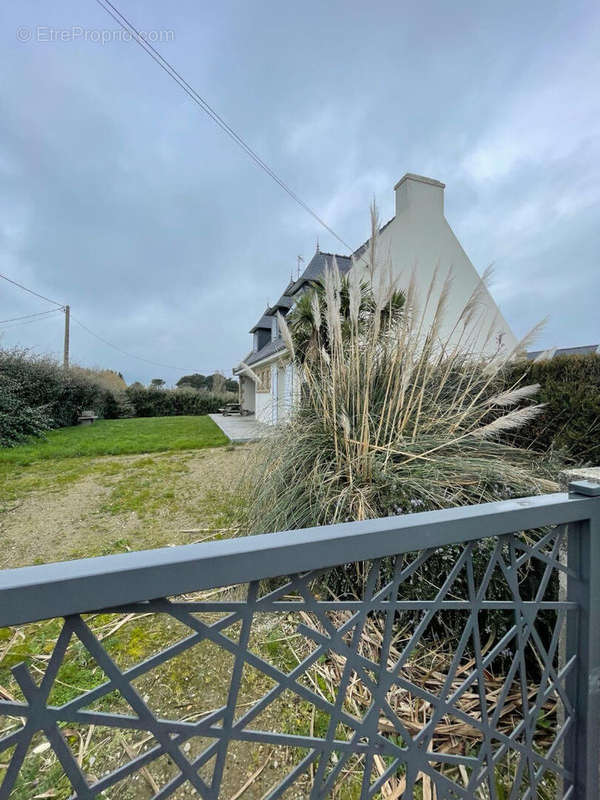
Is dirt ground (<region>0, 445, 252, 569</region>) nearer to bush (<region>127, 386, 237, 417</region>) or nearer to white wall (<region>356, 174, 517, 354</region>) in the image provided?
white wall (<region>356, 174, 517, 354</region>)

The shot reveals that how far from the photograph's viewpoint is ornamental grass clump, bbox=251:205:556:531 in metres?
1.83

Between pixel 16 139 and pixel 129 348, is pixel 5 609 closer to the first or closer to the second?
pixel 16 139

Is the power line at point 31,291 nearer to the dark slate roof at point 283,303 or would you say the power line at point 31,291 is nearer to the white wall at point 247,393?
the white wall at point 247,393

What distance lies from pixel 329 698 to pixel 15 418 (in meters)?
8.94

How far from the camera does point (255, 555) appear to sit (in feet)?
1.60

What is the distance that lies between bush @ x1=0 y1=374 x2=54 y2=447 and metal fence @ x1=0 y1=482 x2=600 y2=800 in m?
7.26

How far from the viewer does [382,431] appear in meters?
2.32

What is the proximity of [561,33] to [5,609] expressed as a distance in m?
6.03

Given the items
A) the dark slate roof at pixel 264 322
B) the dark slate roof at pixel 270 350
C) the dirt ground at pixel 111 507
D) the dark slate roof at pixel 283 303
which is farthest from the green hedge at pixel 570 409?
the dark slate roof at pixel 264 322

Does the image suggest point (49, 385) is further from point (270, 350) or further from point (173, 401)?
point (173, 401)

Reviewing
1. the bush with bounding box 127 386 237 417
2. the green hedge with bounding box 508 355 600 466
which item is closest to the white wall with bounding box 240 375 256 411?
the bush with bounding box 127 386 237 417

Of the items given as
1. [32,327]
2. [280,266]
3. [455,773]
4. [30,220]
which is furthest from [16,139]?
[32,327]

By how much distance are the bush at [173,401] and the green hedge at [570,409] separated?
55.6 feet

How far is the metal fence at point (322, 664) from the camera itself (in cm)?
43
